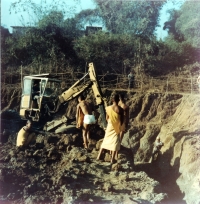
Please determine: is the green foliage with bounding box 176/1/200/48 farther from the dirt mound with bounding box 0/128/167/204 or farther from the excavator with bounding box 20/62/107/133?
the dirt mound with bounding box 0/128/167/204

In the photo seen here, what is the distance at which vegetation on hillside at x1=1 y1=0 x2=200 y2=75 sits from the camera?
7355 mm

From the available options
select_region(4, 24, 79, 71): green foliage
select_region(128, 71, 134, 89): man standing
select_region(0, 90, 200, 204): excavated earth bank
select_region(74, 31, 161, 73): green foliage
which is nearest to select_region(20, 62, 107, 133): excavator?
select_region(0, 90, 200, 204): excavated earth bank

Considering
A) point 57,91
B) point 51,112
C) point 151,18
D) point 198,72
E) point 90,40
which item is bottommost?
point 51,112

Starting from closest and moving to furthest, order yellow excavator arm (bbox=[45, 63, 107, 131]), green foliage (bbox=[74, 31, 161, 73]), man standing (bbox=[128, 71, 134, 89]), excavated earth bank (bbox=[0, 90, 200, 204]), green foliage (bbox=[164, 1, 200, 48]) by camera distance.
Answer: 1. excavated earth bank (bbox=[0, 90, 200, 204])
2. yellow excavator arm (bbox=[45, 63, 107, 131])
3. green foliage (bbox=[164, 1, 200, 48])
4. green foliage (bbox=[74, 31, 161, 73])
5. man standing (bbox=[128, 71, 134, 89])

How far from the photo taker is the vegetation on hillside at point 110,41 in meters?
7.36

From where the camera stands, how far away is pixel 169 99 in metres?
9.79

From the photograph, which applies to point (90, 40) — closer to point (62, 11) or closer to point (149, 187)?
point (62, 11)

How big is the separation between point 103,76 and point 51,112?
2815 mm

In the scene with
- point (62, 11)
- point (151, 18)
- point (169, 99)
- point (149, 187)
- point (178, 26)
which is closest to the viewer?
point (149, 187)

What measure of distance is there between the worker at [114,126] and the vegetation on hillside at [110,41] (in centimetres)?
233

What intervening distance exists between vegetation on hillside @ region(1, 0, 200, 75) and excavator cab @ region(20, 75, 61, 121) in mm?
760

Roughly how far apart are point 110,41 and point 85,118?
2.85m

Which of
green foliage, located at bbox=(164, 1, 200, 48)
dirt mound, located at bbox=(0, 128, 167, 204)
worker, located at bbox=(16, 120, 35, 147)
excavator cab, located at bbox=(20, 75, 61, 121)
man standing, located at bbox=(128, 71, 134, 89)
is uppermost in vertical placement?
green foliage, located at bbox=(164, 1, 200, 48)

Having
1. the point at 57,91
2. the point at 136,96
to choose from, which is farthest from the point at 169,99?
the point at 57,91
